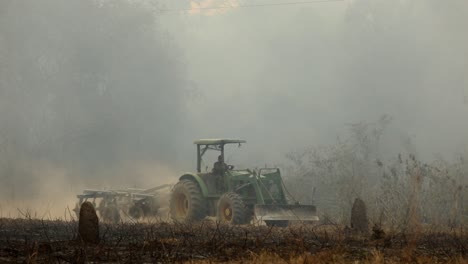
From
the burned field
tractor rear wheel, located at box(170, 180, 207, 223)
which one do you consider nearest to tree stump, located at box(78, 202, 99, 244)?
the burned field

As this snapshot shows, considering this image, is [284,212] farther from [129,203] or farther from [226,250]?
[226,250]

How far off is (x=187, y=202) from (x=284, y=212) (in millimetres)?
3430

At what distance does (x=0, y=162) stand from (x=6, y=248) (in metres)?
28.8

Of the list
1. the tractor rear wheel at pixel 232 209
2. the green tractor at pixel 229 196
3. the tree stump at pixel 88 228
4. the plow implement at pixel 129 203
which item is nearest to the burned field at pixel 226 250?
the tree stump at pixel 88 228

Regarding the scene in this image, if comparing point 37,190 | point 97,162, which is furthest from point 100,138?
point 37,190

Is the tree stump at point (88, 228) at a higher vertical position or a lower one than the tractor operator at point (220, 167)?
lower

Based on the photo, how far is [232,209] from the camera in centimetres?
1802

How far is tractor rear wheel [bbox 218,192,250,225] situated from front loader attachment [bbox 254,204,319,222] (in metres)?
0.38

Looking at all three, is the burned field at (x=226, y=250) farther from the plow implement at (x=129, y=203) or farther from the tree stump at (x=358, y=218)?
the plow implement at (x=129, y=203)

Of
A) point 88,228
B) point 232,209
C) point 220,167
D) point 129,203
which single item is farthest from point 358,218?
point 129,203

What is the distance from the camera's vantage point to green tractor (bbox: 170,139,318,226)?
18297 mm

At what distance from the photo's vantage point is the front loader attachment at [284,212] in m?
17.9

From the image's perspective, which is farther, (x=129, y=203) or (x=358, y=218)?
(x=129, y=203)

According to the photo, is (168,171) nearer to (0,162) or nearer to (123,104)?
(123,104)
